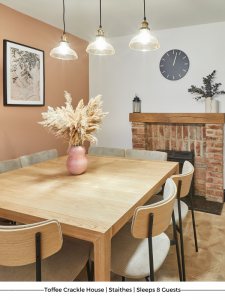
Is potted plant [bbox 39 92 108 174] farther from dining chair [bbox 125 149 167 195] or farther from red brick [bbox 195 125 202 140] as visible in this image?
red brick [bbox 195 125 202 140]

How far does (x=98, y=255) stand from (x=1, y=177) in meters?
1.11

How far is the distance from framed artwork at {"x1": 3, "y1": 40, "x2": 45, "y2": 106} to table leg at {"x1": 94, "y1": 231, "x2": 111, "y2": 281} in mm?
2343

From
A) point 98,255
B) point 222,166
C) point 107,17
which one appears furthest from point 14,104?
point 222,166

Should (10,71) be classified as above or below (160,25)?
below

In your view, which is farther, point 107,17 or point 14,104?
point 107,17

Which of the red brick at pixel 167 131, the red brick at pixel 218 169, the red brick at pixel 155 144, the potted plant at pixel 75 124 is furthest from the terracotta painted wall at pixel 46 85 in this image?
the red brick at pixel 218 169

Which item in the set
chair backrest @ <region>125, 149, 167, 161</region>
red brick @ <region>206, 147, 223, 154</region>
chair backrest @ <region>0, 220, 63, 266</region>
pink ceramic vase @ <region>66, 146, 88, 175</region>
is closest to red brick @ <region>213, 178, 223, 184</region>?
red brick @ <region>206, 147, 223, 154</region>

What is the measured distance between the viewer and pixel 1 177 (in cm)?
178

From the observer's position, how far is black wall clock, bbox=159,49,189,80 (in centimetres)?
349

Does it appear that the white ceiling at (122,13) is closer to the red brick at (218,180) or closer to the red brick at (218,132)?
the red brick at (218,132)

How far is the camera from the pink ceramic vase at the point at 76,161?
5.93 feet

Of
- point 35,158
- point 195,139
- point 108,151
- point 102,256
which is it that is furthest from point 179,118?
point 102,256

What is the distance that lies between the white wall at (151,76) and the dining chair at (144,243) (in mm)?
2491
